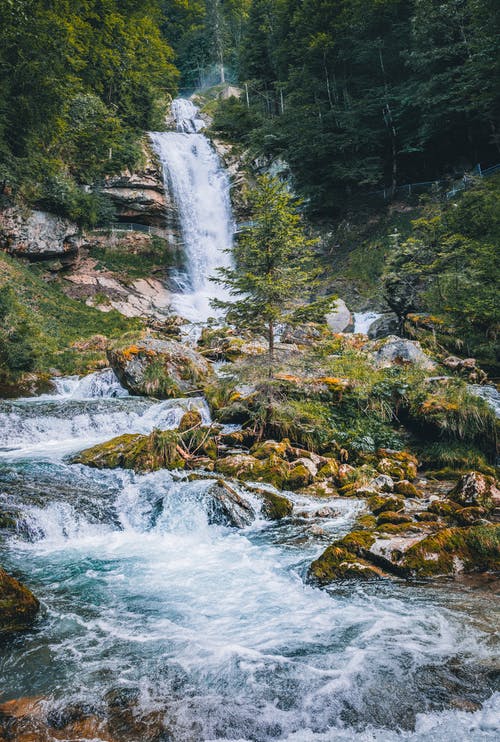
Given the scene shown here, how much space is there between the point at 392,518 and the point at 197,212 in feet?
95.3

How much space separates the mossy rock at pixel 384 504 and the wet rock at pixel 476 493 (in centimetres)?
90

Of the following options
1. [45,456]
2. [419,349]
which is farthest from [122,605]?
[419,349]

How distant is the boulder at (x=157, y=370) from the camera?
13.4m

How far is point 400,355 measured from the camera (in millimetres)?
12961

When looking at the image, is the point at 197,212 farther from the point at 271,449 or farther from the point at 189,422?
the point at 271,449

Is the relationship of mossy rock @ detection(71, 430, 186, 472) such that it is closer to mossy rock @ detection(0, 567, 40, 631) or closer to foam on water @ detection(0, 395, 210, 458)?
foam on water @ detection(0, 395, 210, 458)

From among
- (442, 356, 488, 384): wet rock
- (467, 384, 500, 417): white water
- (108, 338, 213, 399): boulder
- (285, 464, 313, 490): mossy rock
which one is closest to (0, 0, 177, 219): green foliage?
(108, 338, 213, 399): boulder

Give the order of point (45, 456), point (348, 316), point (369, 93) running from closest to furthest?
point (45, 456) < point (348, 316) < point (369, 93)

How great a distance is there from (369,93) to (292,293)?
27.2 m

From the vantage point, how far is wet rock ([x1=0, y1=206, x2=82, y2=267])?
2270 cm

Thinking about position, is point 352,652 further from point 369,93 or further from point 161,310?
point 369,93

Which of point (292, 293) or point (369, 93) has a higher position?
point (369, 93)

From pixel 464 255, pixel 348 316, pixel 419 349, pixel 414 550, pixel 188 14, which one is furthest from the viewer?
pixel 188 14

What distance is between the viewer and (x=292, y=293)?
9.42 metres
